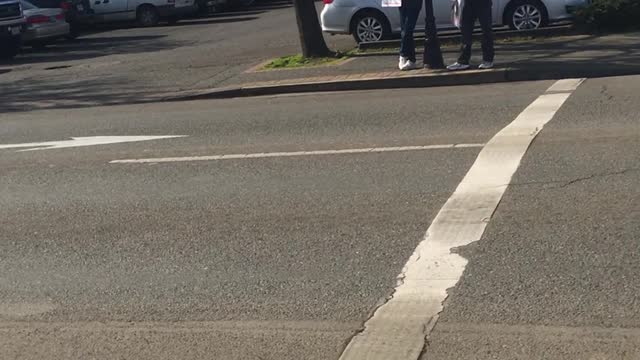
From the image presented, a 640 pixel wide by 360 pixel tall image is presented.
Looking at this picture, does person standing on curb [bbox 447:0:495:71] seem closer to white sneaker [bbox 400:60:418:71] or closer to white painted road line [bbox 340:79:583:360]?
white sneaker [bbox 400:60:418:71]

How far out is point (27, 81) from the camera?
19.7 m

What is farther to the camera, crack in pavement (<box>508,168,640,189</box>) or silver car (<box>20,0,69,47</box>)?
silver car (<box>20,0,69,47</box>)

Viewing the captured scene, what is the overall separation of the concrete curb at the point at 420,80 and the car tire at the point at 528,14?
4.21 metres

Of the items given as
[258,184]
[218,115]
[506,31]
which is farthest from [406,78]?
[258,184]

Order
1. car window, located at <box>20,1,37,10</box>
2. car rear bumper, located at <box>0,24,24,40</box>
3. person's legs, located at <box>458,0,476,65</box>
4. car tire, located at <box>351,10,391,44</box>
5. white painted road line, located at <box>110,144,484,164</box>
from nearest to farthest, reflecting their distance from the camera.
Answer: white painted road line, located at <box>110,144,484,164</box> < person's legs, located at <box>458,0,476,65</box> < car tire, located at <box>351,10,391,44</box> < car rear bumper, located at <box>0,24,24,40</box> < car window, located at <box>20,1,37,10</box>

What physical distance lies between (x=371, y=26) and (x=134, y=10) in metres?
16.1

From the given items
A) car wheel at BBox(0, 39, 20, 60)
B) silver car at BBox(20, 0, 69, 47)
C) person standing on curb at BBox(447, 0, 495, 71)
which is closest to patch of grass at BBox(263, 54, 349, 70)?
person standing on curb at BBox(447, 0, 495, 71)

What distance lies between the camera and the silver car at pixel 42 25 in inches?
1064

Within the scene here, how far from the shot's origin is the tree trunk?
17078mm

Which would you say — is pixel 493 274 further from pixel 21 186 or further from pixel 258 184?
pixel 21 186

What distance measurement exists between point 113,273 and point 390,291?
6.29ft

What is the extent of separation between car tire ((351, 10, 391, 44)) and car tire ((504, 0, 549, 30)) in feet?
7.53

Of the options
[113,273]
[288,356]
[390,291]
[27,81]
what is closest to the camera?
[288,356]

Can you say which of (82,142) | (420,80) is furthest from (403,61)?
(82,142)
